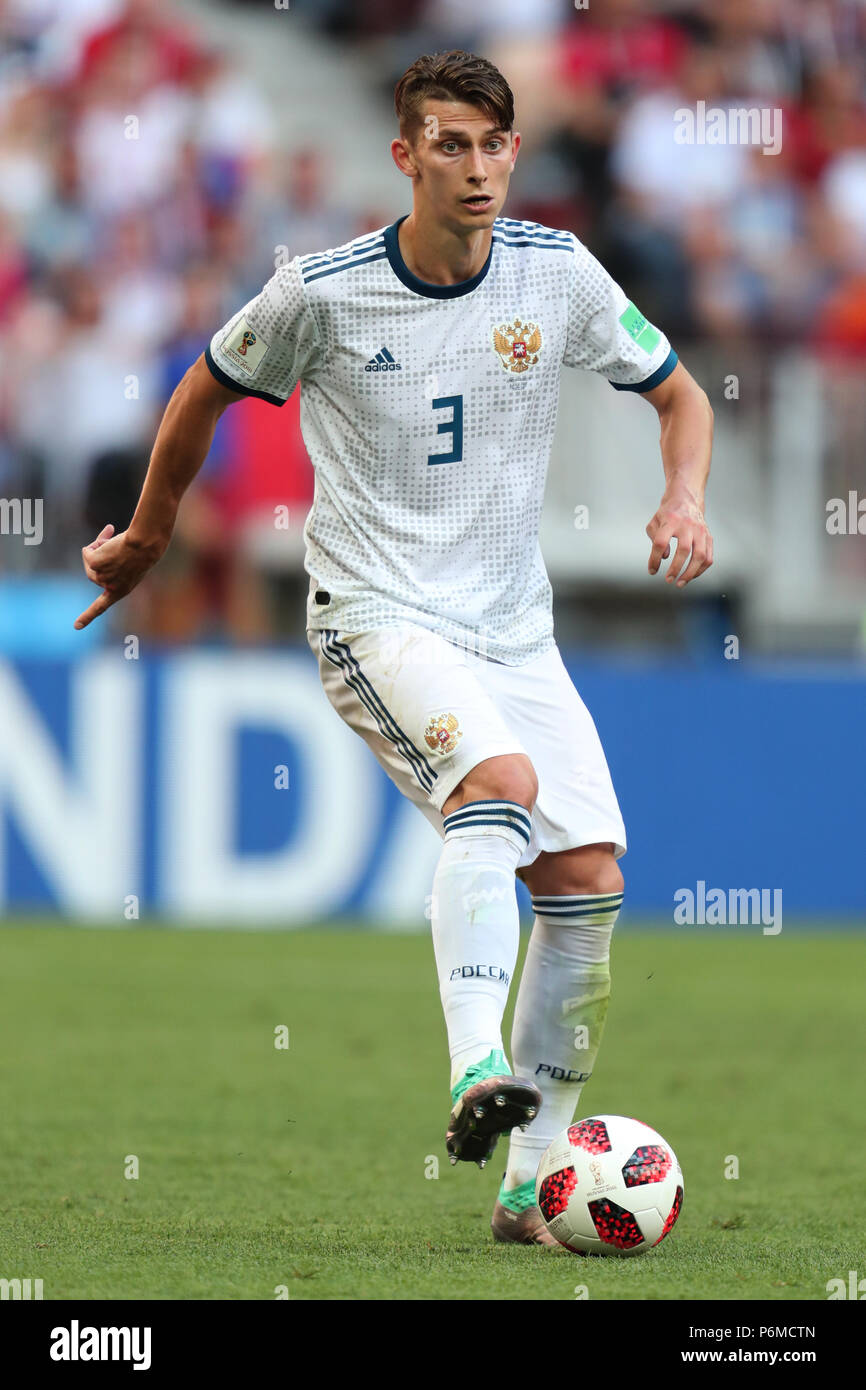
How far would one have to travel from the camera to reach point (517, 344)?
4793 millimetres

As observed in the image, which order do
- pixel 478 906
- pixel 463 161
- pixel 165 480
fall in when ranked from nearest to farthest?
pixel 478 906
pixel 463 161
pixel 165 480

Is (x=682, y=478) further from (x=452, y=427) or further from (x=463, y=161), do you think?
(x=463, y=161)

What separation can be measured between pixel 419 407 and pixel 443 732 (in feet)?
2.44

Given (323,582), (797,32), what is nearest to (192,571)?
(797,32)

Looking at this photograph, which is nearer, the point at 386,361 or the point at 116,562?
the point at 386,361

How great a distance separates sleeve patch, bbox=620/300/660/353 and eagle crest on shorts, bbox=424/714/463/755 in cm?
109

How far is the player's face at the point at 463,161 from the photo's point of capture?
4.53 metres

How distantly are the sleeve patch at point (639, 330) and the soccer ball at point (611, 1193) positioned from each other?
178cm

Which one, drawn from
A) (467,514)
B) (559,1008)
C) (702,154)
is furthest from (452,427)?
(702,154)
